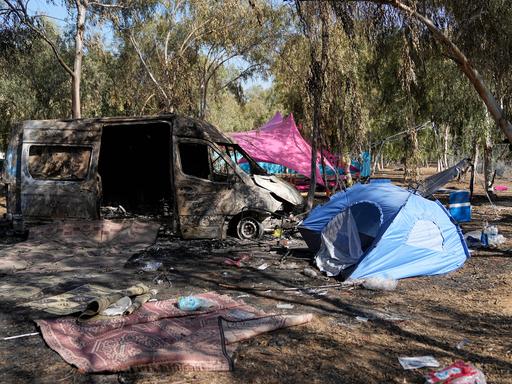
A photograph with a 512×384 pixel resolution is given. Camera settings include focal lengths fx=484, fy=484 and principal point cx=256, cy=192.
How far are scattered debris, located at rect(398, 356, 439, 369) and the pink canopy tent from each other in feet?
45.2

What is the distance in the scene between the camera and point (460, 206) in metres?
11.3

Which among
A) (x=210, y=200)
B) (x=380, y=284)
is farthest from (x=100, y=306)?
(x=210, y=200)

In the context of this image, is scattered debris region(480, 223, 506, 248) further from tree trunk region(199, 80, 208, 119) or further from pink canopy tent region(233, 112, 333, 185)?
tree trunk region(199, 80, 208, 119)

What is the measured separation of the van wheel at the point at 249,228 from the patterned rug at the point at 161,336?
386cm

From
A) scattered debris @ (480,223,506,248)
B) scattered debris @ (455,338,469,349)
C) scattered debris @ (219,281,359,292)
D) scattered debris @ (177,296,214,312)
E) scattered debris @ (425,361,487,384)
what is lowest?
scattered debris @ (455,338,469,349)

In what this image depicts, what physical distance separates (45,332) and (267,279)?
3.14 meters

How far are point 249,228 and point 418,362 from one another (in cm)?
551

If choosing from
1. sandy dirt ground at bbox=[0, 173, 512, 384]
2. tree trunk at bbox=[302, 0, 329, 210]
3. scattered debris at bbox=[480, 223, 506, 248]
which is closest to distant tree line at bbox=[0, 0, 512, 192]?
tree trunk at bbox=[302, 0, 329, 210]

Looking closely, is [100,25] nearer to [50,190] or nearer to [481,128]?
[50,190]

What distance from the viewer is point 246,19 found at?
18422 millimetres

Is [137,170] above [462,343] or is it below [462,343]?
above

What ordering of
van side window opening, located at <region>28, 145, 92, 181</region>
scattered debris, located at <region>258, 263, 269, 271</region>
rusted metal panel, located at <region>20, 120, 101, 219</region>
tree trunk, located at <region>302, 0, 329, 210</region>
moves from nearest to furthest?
scattered debris, located at <region>258, 263, 269, 271</region>, rusted metal panel, located at <region>20, 120, 101, 219</region>, van side window opening, located at <region>28, 145, 92, 181</region>, tree trunk, located at <region>302, 0, 329, 210</region>

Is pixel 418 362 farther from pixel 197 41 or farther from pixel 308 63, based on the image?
pixel 197 41

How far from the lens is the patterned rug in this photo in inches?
157
